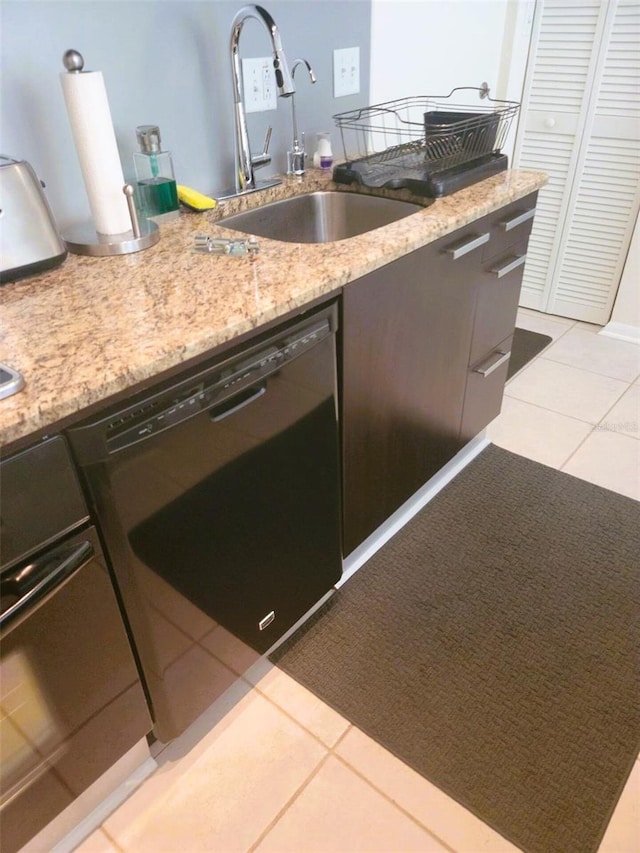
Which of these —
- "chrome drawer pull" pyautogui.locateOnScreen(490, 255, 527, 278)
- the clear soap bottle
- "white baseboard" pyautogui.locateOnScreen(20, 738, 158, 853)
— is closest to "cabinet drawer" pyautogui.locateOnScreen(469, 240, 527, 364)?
"chrome drawer pull" pyautogui.locateOnScreen(490, 255, 527, 278)

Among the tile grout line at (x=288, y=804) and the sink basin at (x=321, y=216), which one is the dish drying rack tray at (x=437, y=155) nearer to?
the sink basin at (x=321, y=216)

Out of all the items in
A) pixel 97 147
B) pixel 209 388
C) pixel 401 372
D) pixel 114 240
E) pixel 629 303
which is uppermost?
pixel 97 147

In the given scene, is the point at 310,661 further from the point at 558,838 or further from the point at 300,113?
the point at 300,113

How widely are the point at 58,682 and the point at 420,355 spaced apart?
1080 mm

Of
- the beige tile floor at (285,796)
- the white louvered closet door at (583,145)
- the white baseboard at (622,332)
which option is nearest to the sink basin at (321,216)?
the beige tile floor at (285,796)

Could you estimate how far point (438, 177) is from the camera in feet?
5.24

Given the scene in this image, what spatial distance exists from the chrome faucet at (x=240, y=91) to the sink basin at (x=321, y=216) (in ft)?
0.26

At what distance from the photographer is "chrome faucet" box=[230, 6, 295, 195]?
4.59 feet

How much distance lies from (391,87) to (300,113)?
49 centimetres

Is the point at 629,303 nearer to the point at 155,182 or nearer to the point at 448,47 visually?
the point at 448,47

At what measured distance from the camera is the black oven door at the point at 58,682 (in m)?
0.85

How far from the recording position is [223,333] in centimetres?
96

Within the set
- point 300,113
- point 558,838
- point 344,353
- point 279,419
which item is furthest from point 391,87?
point 558,838

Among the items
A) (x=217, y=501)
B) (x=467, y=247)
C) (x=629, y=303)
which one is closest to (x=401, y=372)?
(x=467, y=247)
